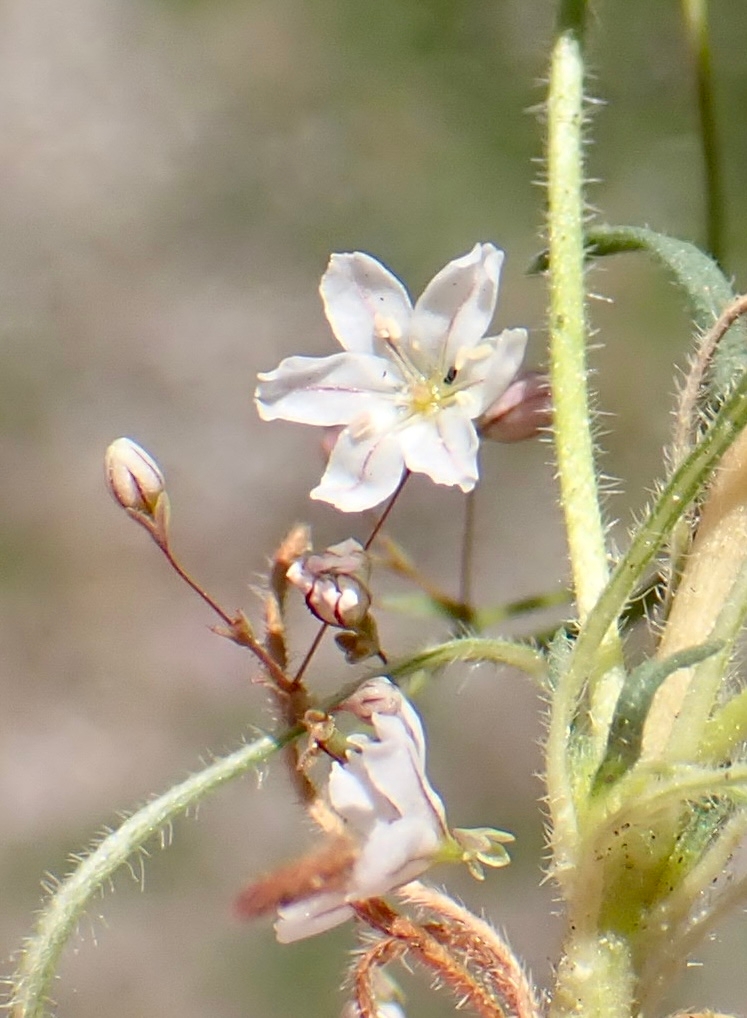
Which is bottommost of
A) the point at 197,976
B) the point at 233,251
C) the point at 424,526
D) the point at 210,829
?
the point at 197,976

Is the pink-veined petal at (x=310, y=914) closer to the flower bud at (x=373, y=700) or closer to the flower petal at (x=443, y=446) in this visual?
the flower bud at (x=373, y=700)

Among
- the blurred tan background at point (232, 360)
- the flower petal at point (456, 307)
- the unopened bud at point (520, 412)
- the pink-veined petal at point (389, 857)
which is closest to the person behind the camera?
the pink-veined petal at point (389, 857)

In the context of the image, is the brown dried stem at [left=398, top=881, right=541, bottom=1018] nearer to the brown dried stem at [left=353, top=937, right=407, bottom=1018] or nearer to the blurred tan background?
the brown dried stem at [left=353, top=937, right=407, bottom=1018]

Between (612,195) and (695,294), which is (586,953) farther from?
(612,195)

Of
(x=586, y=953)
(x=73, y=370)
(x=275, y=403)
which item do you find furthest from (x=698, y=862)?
(x=73, y=370)

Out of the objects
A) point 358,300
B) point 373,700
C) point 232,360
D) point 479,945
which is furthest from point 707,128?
point 232,360

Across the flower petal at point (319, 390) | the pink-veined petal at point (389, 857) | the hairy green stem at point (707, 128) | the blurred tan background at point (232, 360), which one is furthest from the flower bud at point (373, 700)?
the blurred tan background at point (232, 360)

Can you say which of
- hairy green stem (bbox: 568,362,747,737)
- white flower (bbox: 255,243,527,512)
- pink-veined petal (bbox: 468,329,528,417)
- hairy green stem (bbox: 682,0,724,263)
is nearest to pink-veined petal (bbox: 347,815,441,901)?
hairy green stem (bbox: 568,362,747,737)
